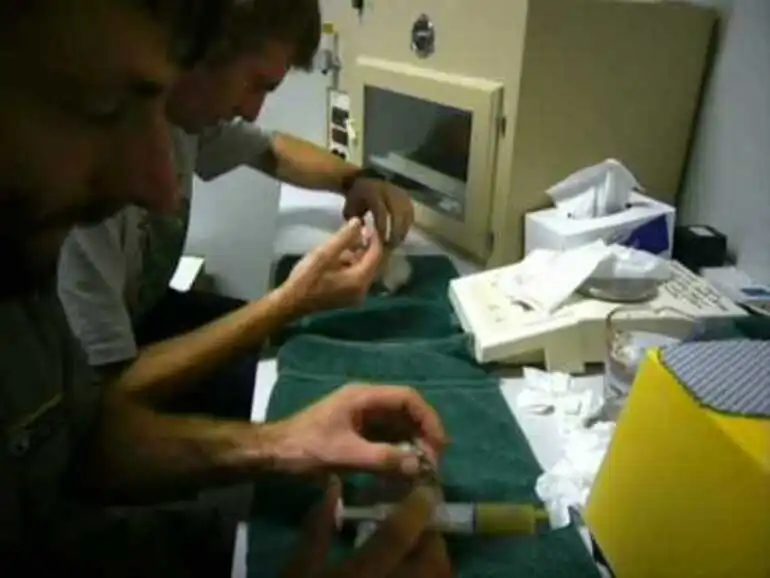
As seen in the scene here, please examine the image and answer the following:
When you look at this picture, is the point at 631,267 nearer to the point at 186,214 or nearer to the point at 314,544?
the point at 314,544

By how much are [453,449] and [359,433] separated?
10 centimetres

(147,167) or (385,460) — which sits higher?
(147,167)

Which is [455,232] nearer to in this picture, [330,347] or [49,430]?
[330,347]

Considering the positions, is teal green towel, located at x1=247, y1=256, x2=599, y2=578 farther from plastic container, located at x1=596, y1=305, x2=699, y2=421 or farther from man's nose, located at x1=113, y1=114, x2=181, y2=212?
man's nose, located at x1=113, y1=114, x2=181, y2=212

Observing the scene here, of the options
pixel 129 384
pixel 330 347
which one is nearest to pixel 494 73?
pixel 330 347

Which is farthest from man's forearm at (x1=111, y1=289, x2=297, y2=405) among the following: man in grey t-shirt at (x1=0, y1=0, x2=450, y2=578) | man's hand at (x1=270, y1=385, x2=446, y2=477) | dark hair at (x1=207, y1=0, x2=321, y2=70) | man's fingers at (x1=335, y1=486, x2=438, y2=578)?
man's fingers at (x1=335, y1=486, x2=438, y2=578)

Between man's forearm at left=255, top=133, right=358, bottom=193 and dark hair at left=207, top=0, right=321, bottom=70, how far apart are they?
1.19ft

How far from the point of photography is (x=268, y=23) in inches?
46.3

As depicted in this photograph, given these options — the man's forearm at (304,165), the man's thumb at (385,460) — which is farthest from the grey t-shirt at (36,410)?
the man's forearm at (304,165)

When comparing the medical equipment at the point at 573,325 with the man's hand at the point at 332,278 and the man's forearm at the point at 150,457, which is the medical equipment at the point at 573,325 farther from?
the man's forearm at the point at 150,457

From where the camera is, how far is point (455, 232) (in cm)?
140

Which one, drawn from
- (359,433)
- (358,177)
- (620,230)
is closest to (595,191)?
(620,230)

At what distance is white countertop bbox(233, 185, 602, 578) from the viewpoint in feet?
2.93

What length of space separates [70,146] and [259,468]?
38 cm
